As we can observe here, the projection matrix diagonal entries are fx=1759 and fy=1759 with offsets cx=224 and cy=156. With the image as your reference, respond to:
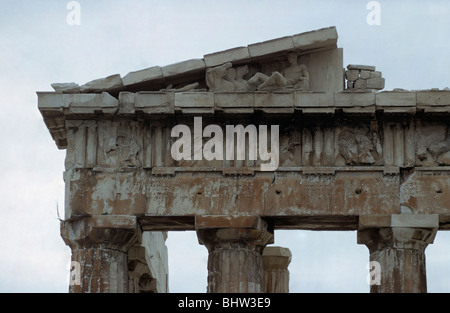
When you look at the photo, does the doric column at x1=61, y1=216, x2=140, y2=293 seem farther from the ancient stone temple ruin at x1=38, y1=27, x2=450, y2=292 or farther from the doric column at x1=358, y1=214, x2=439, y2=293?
the doric column at x1=358, y1=214, x2=439, y2=293

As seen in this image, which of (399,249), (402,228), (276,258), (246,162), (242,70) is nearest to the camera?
(402,228)

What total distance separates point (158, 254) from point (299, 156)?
22.7 ft

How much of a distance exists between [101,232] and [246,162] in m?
2.98

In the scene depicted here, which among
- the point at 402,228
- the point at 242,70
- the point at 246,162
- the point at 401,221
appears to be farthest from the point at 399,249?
the point at 242,70

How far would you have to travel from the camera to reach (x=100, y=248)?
3238cm

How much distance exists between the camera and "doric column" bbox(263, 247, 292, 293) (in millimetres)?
38094

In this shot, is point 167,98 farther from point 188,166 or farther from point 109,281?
point 109,281

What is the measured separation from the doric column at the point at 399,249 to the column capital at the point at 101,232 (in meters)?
4.26

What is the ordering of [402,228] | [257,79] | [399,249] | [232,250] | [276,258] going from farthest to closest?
[276,258]
[257,79]
[232,250]
[399,249]
[402,228]

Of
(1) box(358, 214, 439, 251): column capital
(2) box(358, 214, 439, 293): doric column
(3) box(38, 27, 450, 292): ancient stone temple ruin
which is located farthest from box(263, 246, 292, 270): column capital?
(1) box(358, 214, 439, 251): column capital

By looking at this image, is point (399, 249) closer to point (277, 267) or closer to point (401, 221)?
point (401, 221)

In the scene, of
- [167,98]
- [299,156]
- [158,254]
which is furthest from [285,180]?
[158,254]

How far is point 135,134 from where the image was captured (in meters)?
32.8

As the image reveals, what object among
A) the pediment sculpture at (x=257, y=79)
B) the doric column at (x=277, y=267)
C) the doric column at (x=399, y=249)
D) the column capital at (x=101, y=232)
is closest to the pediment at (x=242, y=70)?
the pediment sculpture at (x=257, y=79)
